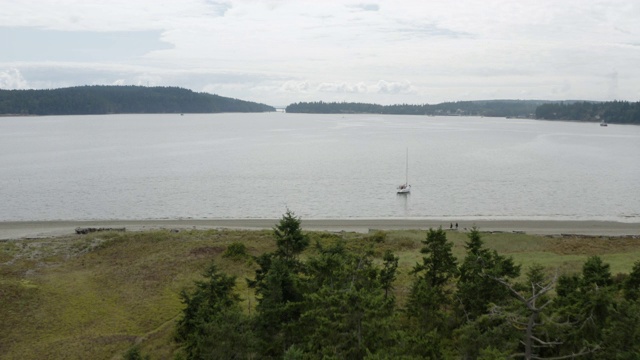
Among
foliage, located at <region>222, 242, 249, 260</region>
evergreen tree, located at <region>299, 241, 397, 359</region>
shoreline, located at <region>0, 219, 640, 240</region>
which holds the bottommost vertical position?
shoreline, located at <region>0, 219, 640, 240</region>

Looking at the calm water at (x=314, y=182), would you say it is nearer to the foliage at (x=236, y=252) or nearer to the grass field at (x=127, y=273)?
the grass field at (x=127, y=273)

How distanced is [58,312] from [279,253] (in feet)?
47.8

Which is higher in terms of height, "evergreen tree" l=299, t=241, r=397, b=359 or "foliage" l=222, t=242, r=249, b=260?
"evergreen tree" l=299, t=241, r=397, b=359

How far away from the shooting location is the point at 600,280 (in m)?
18.9

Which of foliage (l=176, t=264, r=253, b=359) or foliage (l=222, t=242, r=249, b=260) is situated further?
foliage (l=222, t=242, r=249, b=260)

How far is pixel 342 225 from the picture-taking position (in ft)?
178

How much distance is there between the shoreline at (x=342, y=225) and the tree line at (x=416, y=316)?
102 ft

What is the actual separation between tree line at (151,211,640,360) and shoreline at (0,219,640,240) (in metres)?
31.0

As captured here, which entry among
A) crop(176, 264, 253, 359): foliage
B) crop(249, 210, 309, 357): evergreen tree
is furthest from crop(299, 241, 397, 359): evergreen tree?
crop(176, 264, 253, 359): foliage

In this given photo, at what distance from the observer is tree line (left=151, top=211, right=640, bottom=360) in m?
12.4

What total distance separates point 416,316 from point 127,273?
2402 cm

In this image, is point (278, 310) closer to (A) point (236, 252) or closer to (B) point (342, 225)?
(A) point (236, 252)

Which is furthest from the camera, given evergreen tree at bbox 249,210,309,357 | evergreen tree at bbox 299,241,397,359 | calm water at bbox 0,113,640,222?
calm water at bbox 0,113,640,222

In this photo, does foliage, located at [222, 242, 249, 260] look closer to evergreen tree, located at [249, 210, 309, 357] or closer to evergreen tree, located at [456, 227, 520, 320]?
evergreen tree, located at [249, 210, 309, 357]
